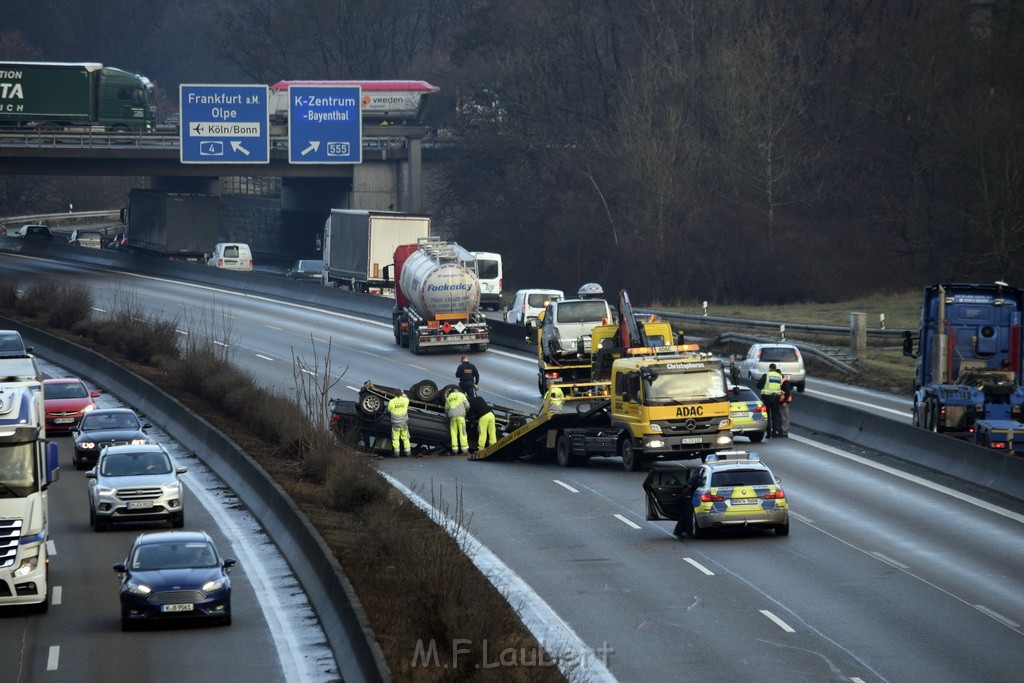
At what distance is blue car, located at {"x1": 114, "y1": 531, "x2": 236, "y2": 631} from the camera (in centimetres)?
2019

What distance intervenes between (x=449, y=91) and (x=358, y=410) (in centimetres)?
7410

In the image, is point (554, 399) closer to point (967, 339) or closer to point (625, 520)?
point (625, 520)

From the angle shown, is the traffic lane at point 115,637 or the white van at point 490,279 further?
the white van at point 490,279

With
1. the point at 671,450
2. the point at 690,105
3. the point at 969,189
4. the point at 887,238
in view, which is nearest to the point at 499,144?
the point at 690,105

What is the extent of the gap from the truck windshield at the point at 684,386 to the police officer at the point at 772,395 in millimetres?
4076

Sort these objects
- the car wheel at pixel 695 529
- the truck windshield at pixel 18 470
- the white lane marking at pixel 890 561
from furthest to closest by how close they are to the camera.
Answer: the car wheel at pixel 695 529 < the white lane marking at pixel 890 561 < the truck windshield at pixel 18 470

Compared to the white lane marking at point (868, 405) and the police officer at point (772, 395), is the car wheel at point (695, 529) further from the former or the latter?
the white lane marking at point (868, 405)

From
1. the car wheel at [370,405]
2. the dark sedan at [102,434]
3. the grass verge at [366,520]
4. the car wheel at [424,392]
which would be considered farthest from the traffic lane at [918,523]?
the dark sedan at [102,434]

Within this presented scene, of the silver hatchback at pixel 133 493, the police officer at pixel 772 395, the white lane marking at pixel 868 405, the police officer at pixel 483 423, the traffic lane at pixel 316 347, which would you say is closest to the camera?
the silver hatchback at pixel 133 493

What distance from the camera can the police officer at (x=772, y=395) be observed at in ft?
120

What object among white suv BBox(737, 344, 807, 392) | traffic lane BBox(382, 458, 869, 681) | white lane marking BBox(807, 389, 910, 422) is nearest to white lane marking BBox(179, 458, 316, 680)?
traffic lane BBox(382, 458, 869, 681)

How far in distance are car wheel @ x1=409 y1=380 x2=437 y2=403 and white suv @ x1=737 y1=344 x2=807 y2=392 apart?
12.6m

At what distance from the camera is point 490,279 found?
224ft

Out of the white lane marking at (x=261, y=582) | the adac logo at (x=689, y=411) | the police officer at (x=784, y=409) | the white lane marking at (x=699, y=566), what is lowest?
the white lane marking at (x=261, y=582)
